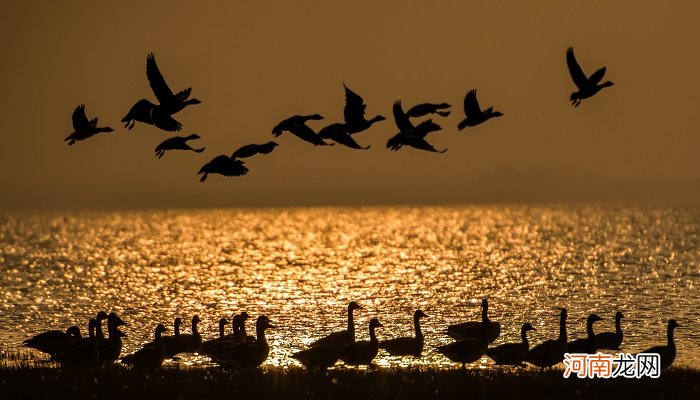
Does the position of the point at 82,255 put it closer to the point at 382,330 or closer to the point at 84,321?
the point at 84,321

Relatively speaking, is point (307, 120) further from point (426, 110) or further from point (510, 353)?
point (510, 353)

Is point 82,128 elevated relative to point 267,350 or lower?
elevated

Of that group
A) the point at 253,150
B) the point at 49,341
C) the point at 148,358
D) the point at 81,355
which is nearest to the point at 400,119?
the point at 253,150

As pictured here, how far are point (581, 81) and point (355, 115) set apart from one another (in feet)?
17.9

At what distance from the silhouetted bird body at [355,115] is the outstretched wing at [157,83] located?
4.13 m

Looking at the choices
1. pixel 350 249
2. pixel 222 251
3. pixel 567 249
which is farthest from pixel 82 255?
pixel 567 249

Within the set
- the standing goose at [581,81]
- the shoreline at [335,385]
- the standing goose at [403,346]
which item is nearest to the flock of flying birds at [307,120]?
the standing goose at [581,81]

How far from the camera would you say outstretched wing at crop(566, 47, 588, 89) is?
28875 mm

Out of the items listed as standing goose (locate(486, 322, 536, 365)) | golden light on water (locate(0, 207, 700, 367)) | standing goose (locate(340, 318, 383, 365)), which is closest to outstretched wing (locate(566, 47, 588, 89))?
standing goose (locate(486, 322, 536, 365))

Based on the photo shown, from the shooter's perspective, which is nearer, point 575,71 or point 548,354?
point 575,71

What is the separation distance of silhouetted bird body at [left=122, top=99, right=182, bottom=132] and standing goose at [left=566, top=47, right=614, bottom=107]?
931 cm

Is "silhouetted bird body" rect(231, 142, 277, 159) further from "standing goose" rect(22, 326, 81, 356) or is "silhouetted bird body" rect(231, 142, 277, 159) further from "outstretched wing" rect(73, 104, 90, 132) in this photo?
"standing goose" rect(22, 326, 81, 356)

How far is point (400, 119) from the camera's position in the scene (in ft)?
95.9

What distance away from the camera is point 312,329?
50875 millimetres
